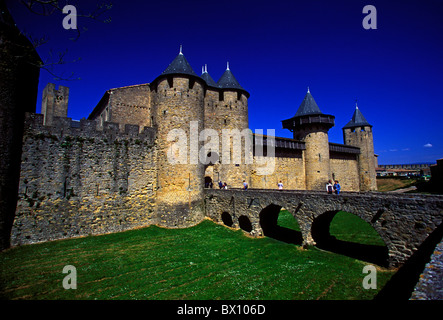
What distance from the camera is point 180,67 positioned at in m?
14.6

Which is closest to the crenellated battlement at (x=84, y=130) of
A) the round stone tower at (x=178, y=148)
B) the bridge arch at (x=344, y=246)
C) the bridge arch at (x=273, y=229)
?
the round stone tower at (x=178, y=148)

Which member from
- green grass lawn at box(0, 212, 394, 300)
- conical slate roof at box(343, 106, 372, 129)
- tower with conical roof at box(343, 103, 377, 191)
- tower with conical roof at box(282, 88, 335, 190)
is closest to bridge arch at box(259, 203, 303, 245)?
green grass lawn at box(0, 212, 394, 300)

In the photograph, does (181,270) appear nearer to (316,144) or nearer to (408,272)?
(408,272)

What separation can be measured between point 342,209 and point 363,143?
Answer: 25.4 meters

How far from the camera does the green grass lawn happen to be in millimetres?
6422

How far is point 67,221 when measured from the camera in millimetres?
11000

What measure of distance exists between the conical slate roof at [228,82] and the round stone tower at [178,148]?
11.6 feet

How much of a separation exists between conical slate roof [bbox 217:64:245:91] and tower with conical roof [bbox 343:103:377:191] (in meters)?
20.8

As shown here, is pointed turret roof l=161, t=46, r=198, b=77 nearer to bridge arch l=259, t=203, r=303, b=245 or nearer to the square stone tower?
the square stone tower

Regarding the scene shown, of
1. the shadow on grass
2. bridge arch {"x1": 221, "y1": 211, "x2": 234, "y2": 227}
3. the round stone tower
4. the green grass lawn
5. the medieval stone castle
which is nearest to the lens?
the shadow on grass

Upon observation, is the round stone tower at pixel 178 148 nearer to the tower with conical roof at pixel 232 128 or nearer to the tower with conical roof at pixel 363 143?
the tower with conical roof at pixel 232 128

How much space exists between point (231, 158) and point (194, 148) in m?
3.65
